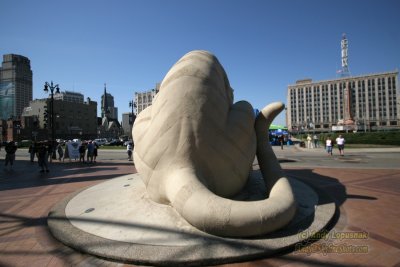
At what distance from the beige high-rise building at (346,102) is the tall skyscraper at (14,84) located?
401 ft

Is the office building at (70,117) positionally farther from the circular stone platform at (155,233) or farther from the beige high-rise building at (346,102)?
the circular stone platform at (155,233)

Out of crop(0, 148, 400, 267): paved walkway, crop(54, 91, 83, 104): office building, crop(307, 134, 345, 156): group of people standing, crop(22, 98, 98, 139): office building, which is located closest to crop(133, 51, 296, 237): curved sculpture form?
crop(0, 148, 400, 267): paved walkway

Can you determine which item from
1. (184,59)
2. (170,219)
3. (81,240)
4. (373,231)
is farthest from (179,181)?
(373,231)

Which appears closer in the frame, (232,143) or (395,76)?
(232,143)

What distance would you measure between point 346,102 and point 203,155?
11426cm

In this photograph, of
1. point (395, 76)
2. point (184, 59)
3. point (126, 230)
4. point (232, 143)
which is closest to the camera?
point (126, 230)

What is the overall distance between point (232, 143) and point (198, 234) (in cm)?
221

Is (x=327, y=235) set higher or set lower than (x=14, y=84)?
lower

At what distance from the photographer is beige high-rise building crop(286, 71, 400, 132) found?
111m

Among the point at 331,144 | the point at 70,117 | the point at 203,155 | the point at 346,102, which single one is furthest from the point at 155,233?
the point at 346,102

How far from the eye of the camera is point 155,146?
5789 mm

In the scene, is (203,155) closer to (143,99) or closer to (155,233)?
(155,233)

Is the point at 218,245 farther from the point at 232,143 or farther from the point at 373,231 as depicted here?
the point at 373,231

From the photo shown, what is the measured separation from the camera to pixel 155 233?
480 centimetres
